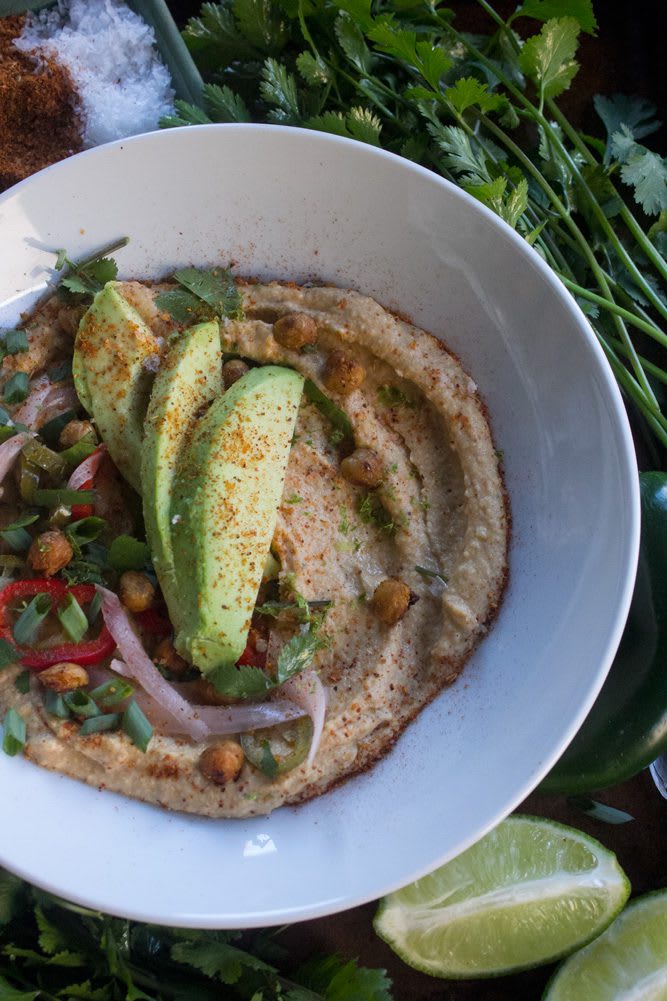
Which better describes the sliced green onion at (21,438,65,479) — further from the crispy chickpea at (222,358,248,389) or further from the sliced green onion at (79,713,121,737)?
the sliced green onion at (79,713,121,737)

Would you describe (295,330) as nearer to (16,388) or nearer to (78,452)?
(78,452)

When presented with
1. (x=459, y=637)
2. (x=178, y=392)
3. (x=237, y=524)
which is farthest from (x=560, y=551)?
(x=178, y=392)

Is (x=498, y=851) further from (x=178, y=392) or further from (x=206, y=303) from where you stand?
(x=206, y=303)

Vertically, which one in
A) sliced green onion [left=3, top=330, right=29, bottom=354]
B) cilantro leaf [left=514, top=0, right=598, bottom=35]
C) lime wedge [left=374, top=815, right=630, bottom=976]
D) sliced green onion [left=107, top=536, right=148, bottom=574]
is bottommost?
lime wedge [left=374, top=815, right=630, bottom=976]

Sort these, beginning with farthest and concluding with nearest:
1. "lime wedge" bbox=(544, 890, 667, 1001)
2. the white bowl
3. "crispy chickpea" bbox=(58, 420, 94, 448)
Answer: "lime wedge" bbox=(544, 890, 667, 1001), "crispy chickpea" bbox=(58, 420, 94, 448), the white bowl

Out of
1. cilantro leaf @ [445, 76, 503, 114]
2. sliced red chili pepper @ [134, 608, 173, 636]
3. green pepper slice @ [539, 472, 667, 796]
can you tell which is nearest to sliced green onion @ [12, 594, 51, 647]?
sliced red chili pepper @ [134, 608, 173, 636]

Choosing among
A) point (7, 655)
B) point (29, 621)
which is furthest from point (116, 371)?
point (7, 655)
